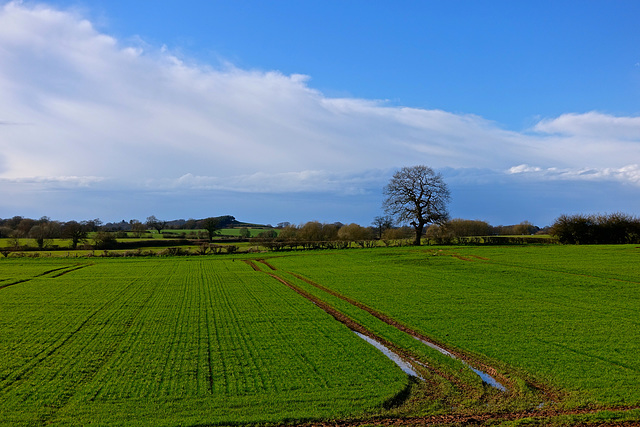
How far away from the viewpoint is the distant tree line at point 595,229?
66.8 m

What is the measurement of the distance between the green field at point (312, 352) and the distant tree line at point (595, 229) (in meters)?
44.7

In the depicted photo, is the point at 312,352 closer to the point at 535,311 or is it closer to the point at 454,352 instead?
the point at 454,352

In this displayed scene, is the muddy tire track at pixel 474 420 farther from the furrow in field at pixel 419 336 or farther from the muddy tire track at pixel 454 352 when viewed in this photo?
the furrow in field at pixel 419 336

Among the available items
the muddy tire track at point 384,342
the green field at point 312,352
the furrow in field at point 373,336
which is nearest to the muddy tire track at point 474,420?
Answer: the green field at point 312,352

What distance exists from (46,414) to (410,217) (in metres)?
64.6

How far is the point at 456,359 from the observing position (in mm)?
13516

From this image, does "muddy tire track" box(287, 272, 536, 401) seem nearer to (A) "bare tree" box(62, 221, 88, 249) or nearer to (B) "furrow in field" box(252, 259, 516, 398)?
(B) "furrow in field" box(252, 259, 516, 398)

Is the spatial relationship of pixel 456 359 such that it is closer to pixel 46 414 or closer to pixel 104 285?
pixel 46 414

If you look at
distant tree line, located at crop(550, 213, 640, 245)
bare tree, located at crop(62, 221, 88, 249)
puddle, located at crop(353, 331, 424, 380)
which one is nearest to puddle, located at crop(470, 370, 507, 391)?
puddle, located at crop(353, 331, 424, 380)

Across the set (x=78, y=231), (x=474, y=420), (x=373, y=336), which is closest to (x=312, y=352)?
(x=373, y=336)

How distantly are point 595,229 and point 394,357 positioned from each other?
67795 millimetres

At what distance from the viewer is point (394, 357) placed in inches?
554

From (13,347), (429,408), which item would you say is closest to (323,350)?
(429,408)

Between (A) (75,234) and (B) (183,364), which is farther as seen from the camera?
(A) (75,234)
